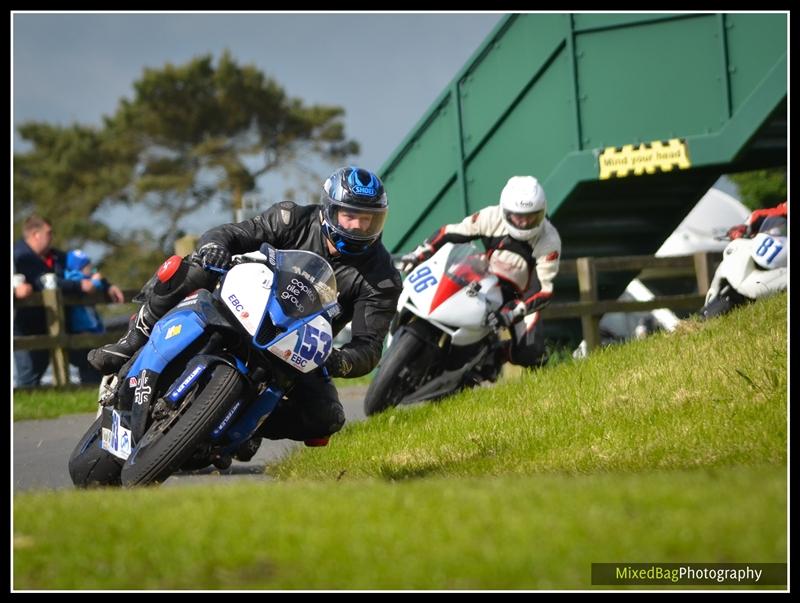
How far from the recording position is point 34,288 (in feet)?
52.3

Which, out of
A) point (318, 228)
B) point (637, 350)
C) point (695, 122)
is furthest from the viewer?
point (695, 122)

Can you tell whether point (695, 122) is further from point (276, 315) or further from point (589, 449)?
point (276, 315)

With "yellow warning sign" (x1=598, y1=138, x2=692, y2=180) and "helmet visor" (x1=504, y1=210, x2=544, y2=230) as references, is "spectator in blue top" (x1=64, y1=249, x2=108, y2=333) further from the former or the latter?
"helmet visor" (x1=504, y1=210, x2=544, y2=230)

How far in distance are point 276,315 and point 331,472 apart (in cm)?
212

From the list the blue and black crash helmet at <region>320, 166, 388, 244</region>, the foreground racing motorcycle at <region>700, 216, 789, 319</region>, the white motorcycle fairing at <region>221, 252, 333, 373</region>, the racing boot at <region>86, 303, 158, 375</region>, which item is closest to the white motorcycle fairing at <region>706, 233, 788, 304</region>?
the foreground racing motorcycle at <region>700, 216, 789, 319</region>

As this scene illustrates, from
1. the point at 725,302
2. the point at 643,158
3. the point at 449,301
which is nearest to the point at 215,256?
the point at 449,301

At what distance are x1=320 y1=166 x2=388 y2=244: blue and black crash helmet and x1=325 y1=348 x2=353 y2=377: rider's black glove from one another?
795mm

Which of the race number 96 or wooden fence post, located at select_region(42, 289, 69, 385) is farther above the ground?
the race number 96

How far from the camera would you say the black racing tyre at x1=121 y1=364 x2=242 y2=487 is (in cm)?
675

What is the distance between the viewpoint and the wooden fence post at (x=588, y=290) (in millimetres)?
15922

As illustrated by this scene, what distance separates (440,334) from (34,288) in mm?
6906

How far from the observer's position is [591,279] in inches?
628

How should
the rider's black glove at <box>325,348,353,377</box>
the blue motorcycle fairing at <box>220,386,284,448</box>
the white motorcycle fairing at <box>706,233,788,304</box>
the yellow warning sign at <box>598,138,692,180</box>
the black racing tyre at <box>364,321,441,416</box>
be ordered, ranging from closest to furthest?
the blue motorcycle fairing at <box>220,386,284,448</box> < the rider's black glove at <box>325,348,353,377</box> < the black racing tyre at <box>364,321,441,416</box> < the white motorcycle fairing at <box>706,233,788,304</box> < the yellow warning sign at <box>598,138,692,180</box>
